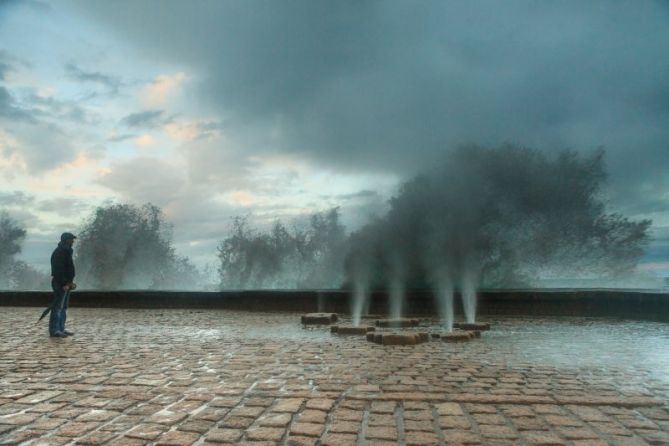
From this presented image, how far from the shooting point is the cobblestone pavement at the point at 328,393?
10.6 ft

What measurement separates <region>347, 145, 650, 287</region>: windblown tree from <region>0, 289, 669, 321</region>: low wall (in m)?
13.8

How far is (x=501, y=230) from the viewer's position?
3172 centimetres

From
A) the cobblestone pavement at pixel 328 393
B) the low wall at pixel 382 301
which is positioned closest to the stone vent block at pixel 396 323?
the cobblestone pavement at pixel 328 393

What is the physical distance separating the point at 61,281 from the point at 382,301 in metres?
8.80

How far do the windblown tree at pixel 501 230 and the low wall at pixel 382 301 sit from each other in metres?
13.8

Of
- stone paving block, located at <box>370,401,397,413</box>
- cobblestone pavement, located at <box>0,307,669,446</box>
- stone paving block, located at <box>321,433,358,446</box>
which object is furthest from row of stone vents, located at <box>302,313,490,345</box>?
stone paving block, located at <box>321,433,358,446</box>

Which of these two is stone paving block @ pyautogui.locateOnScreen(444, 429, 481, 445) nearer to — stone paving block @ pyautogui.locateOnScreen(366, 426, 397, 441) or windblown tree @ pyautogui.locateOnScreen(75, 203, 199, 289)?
stone paving block @ pyautogui.locateOnScreen(366, 426, 397, 441)

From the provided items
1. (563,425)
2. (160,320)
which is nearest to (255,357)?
(563,425)

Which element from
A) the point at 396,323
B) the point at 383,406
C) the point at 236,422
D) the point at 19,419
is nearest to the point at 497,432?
the point at 383,406

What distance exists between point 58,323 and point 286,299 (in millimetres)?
7539

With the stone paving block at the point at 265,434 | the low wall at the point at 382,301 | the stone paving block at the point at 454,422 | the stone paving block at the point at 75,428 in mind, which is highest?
the low wall at the point at 382,301

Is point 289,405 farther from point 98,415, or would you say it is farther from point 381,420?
point 98,415

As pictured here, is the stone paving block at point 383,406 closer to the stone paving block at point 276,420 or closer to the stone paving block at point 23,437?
the stone paving block at point 276,420

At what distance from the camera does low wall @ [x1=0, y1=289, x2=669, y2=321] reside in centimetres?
Result: 1254
